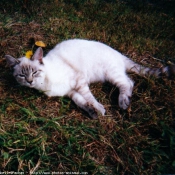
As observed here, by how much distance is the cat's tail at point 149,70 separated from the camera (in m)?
2.92

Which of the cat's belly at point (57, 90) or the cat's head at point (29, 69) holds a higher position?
the cat's head at point (29, 69)

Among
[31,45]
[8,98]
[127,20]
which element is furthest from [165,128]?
[127,20]

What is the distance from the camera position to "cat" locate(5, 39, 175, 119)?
2605 millimetres

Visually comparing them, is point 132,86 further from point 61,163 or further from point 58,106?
point 61,163

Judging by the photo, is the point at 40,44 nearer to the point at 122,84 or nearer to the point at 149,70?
the point at 122,84

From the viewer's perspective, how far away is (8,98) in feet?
8.52

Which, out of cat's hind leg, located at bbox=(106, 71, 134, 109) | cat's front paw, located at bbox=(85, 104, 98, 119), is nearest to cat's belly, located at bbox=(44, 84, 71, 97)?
cat's front paw, located at bbox=(85, 104, 98, 119)

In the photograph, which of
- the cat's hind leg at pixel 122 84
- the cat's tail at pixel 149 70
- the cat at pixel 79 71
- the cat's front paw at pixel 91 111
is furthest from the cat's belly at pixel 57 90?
the cat's tail at pixel 149 70

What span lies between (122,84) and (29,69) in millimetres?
1249

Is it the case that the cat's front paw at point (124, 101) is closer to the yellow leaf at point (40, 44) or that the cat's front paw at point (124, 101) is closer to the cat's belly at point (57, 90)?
the cat's belly at point (57, 90)

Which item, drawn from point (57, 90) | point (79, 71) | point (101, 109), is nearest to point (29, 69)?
point (57, 90)

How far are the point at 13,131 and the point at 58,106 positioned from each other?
2.24ft

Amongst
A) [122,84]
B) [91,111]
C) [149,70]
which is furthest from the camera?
[149,70]

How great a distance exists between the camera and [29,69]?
2580 millimetres
